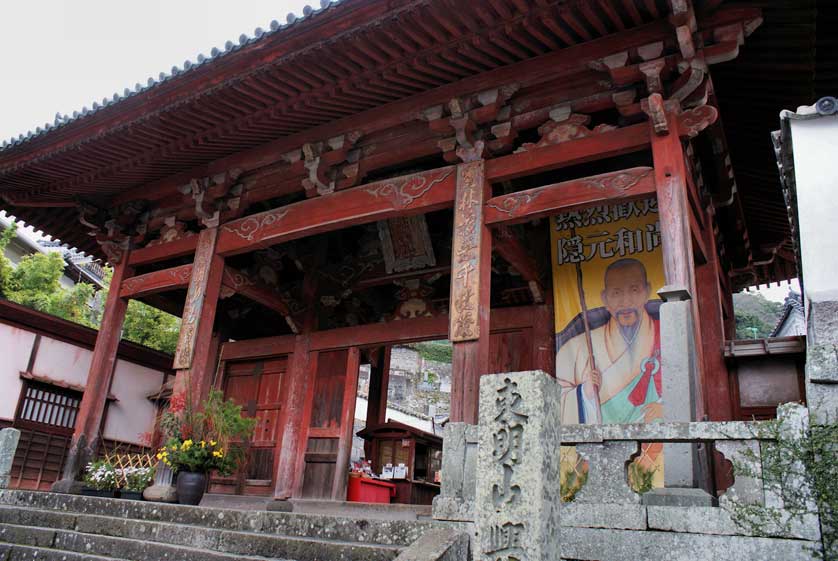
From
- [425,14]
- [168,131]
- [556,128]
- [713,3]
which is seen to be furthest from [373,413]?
[713,3]

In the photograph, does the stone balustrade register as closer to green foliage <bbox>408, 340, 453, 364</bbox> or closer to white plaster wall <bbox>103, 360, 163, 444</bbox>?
white plaster wall <bbox>103, 360, 163, 444</bbox>

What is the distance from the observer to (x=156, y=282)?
34.3 feet

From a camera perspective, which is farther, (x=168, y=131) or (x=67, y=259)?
(x=67, y=259)

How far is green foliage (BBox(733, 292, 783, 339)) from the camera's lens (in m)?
37.8

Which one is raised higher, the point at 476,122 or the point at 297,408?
the point at 476,122

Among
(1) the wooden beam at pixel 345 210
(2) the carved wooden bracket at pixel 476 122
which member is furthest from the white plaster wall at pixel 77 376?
(2) the carved wooden bracket at pixel 476 122

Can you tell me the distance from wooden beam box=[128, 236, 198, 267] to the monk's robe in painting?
575cm

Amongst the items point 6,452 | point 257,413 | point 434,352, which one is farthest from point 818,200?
point 434,352

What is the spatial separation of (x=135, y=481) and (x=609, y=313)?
251 inches

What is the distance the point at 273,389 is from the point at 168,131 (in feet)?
16.5

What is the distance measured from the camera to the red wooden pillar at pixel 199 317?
30.3 feet

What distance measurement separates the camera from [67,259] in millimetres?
28562

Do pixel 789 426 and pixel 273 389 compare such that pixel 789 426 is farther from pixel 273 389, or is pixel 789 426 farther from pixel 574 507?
pixel 273 389

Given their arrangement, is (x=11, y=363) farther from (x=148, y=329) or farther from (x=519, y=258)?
(x=148, y=329)
